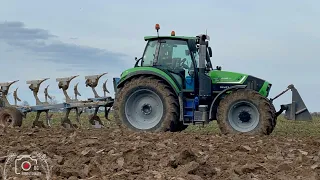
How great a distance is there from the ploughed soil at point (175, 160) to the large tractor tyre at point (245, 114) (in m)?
2.17

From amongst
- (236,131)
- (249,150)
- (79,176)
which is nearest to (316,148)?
(249,150)

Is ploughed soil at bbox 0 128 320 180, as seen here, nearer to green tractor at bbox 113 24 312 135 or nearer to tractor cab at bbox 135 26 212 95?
green tractor at bbox 113 24 312 135

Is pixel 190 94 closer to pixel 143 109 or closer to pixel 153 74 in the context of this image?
pixel 153 74

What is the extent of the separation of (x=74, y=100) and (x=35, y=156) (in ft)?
26.9

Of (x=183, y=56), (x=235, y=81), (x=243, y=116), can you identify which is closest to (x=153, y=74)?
(x=183, y=56)

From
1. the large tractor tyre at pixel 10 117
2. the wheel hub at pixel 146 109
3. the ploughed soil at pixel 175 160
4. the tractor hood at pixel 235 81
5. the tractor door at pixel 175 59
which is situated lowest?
the ploughed soil at pixel 175 160

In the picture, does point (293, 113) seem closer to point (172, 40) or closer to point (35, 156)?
point (172, 40)

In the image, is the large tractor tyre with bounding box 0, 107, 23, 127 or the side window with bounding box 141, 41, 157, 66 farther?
the large tractor tyre with bounding box 0, 107, 23, 127

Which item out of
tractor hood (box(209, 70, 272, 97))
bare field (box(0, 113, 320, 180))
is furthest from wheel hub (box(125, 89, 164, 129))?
bare field (box(0, 113, 320, 180))

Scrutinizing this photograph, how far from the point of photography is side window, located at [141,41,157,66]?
42.2 ft

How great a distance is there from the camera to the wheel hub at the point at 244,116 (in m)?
12.0

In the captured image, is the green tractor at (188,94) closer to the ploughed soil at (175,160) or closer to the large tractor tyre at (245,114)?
Result: the large tractor tyre at (245,114)

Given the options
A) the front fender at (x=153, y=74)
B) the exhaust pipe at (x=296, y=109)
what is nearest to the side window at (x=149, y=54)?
the front fender at (x=153, y=74)

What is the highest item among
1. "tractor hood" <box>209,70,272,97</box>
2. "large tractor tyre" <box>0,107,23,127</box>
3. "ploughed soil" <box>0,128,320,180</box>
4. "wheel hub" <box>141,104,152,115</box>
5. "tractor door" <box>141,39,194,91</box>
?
"tractor door" <box>141,39,194,91</box>
